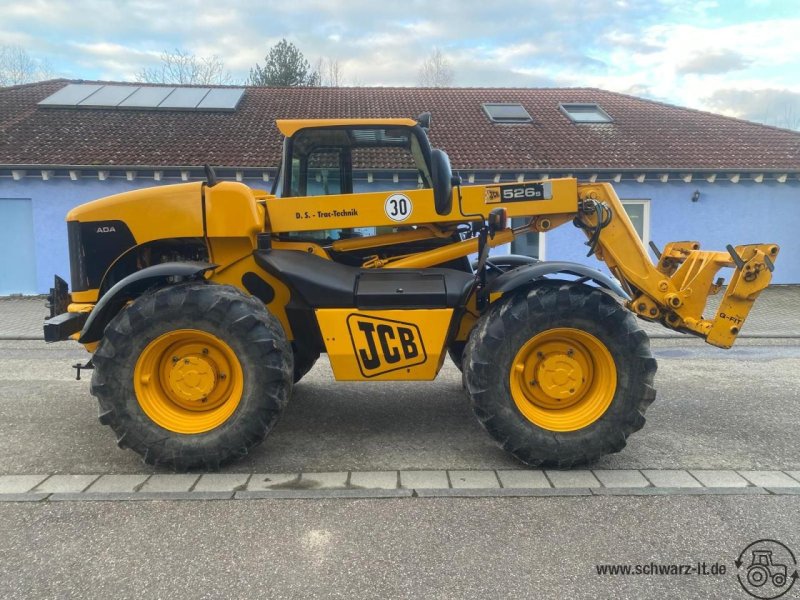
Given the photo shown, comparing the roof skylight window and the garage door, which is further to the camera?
the roof skylight window

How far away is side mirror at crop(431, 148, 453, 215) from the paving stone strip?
1.84m

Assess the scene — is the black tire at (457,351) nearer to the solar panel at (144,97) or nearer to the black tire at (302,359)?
the black tire at (302,359)

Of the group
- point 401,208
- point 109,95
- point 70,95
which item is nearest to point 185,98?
point 109,95

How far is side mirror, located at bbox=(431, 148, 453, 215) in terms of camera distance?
3836mm

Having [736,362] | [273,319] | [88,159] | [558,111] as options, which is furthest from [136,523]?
[558,111]

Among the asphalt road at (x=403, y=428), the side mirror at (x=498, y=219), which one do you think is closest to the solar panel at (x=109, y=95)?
the asphalt road at (x=403, y=428)

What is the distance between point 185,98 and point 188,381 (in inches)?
581

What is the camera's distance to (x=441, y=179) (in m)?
3.87

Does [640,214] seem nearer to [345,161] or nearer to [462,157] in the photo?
[462,157]

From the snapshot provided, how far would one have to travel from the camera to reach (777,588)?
257cm

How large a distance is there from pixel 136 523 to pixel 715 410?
467 centimetres

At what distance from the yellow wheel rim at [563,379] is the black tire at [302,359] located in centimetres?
166

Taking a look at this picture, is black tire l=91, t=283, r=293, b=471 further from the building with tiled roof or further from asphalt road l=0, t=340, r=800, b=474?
the building with tiled roof

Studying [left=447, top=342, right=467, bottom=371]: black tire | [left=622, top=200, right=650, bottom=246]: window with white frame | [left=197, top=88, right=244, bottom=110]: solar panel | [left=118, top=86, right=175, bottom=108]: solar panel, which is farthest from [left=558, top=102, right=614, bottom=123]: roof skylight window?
[left=447, top=342, right=467, bottom=371]: black tire
